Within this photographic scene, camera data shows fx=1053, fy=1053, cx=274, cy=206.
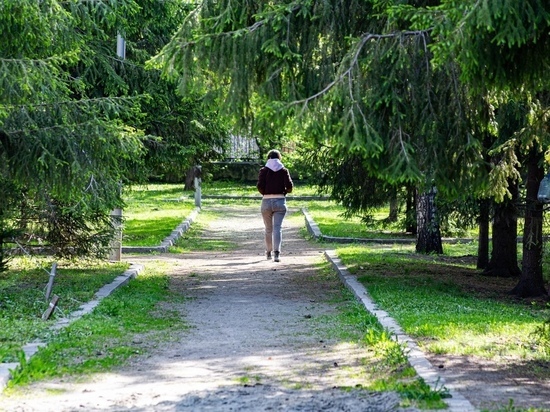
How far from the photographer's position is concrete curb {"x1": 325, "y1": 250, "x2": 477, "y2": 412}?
23.0ft

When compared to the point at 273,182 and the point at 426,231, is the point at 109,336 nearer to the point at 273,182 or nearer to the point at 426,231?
the point at 273,182

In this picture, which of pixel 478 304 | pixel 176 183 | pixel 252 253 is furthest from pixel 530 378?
pixel 176 183

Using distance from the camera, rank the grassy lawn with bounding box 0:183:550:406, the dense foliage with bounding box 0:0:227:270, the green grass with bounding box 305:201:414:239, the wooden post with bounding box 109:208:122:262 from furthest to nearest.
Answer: the green grass with bounding box 305:201:414:239
the wooden post with bounding box 109:208:122:262
the dense foliage with bounding box 0:0:227:270
the grassy lawn with bounding box 0:183:550:406

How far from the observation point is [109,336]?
10.2m

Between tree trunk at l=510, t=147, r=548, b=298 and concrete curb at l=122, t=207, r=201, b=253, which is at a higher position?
tree trunk at l=510, t=147, r=548, b=298

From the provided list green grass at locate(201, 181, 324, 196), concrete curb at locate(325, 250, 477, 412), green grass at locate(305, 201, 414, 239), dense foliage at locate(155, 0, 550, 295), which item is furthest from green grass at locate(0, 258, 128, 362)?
green grass at locate(201, 181, 324, 196)

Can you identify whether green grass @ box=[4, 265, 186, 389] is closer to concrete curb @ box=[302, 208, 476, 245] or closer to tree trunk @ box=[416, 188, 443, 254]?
tree trunk @ box=[416, 188, 443, 254]

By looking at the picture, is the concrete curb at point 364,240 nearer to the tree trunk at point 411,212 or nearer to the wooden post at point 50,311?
the tree trunk at point 411,212

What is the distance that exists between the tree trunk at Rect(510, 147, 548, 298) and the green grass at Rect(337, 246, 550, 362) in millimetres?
392

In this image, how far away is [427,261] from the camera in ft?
64.5

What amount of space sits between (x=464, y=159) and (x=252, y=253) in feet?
32.9

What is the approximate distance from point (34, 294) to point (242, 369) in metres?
5.17

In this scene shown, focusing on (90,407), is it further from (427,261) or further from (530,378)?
(427,261)

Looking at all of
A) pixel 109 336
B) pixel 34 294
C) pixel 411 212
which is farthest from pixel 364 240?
pixel 109 336
